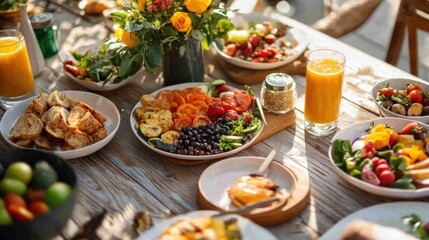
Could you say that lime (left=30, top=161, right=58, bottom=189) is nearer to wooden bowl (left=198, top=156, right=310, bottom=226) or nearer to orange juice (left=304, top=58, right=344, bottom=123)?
wooden bowl (left=198, top=156, right=310, bottom=226)

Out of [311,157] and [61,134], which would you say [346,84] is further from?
[61,134]

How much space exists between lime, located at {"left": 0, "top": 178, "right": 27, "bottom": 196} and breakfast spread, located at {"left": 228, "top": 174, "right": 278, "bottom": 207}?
496 millimetres

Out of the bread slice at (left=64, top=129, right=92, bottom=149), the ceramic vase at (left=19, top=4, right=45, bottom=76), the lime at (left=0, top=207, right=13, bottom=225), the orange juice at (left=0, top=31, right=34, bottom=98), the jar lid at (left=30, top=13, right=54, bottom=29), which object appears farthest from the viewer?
the jar lid at (left=30, top=13, right=54, bottom=29)

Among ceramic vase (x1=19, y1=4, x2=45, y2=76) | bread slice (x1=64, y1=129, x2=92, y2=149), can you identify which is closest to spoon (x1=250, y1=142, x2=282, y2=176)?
bread slice (x1=64, y1=129, x2=92, y2=149)

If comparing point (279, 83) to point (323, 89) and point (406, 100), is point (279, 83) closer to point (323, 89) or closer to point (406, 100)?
point (323, 89)

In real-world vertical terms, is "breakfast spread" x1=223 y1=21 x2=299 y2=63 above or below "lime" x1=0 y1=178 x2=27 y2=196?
below

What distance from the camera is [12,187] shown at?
3.86ft

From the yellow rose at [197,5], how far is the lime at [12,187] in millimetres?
763

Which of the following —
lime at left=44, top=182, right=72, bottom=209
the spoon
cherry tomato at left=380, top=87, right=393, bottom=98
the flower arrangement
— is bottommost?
the spoon

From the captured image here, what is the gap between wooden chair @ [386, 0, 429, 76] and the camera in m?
2.43

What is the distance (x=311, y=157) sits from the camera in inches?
62.4

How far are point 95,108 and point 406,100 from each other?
986 mm

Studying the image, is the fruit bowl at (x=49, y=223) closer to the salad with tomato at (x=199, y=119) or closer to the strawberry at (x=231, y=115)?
the salad with tomato at (x=199, y=119)

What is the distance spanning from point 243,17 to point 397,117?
0.89 metres
